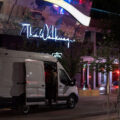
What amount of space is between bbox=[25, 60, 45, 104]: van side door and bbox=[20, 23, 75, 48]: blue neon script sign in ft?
27.1

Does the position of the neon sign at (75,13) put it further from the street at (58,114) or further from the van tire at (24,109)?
the van tire at (24,109)

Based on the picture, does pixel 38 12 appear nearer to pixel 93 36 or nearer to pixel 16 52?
pixel 93 36

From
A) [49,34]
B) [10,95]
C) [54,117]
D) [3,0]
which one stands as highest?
[3,0]

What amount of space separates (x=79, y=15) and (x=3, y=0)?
675 cm

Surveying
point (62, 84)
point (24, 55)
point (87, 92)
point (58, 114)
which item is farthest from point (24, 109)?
point (87, 92)

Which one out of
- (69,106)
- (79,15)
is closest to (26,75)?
(69,106)

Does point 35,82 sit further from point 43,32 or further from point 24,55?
point 43,32

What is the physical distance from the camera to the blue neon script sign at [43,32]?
24500mm

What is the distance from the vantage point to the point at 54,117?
15234 mm

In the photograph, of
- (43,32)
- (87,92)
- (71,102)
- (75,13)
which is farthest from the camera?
(75,13)

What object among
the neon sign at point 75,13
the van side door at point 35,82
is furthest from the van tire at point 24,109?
the neon sign at point 75,13

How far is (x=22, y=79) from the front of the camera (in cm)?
1570

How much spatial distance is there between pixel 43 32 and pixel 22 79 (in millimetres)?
10352

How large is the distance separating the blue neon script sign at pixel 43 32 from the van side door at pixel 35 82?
Answer: 27.1ft
